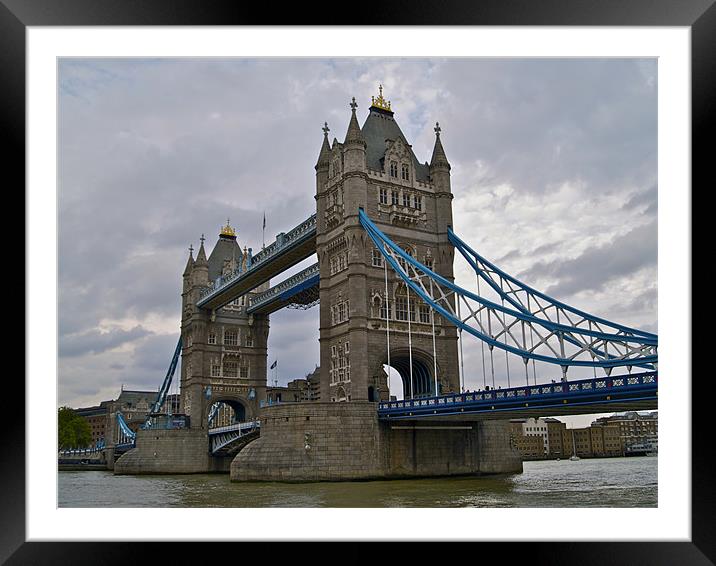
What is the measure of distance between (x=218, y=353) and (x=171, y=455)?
12.0 meters

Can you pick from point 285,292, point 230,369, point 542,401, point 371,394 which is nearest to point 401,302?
point 371,394

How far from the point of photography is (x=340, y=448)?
33812 millimetres

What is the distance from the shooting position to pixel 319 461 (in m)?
33.3

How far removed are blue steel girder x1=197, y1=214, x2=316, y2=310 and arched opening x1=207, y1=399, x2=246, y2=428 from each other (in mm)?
9188

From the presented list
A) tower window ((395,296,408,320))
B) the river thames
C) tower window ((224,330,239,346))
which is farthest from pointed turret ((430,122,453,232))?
tower window ((224,330,239,346))

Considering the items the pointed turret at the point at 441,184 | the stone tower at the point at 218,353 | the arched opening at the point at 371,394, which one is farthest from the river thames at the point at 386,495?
the stone tower at the point at 218,353

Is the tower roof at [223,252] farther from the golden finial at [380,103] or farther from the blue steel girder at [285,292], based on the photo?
the golden finial at [380,103]

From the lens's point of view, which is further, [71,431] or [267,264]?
[71,431]

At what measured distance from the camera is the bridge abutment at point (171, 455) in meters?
55.7

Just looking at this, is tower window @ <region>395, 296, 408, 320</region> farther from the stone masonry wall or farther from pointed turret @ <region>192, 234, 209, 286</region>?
pointed turret @ <region>192, 234, 209, 286</region>

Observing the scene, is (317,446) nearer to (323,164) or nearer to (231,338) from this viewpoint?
(323,164)
